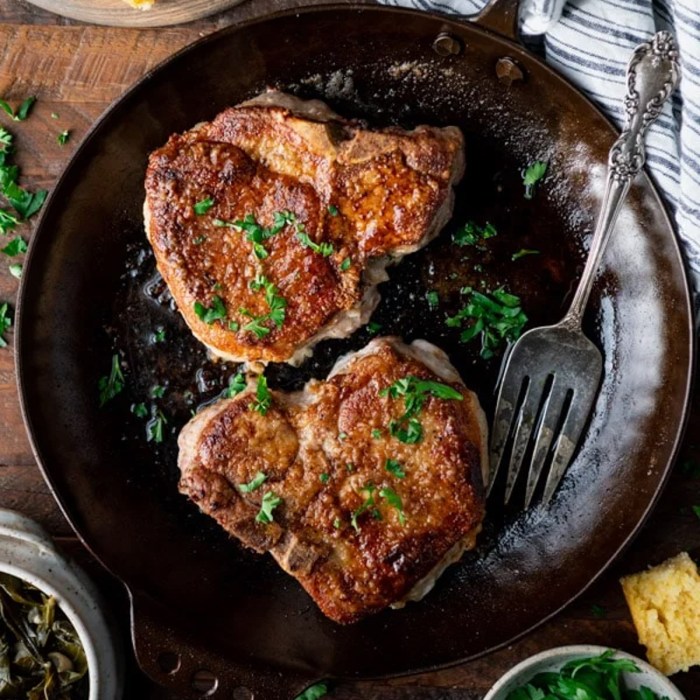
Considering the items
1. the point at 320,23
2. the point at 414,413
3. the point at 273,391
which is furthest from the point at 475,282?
the point at 320,23

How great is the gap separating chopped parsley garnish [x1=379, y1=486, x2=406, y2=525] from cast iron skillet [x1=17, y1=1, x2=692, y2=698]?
0.57m

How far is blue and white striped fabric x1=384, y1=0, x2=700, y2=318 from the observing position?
11.6 feet

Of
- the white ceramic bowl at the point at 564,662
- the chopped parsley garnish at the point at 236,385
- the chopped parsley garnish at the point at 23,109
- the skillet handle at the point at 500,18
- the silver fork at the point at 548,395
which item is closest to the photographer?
the skillet handle at the point at 500,18

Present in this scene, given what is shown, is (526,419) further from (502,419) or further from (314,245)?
(314,245)

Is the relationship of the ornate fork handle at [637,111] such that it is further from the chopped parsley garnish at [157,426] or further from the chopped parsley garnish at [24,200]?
the chopped parsley garnish at [24,200]

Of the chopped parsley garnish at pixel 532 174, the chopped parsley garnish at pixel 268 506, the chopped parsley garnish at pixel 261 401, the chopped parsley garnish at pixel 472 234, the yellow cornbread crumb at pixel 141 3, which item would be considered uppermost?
the chopped parsley garnish at pixel 532 174

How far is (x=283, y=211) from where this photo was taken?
3561mm

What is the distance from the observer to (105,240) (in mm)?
3957

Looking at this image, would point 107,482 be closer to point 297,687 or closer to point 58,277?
point 58,277

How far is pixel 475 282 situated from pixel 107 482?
1725 mm

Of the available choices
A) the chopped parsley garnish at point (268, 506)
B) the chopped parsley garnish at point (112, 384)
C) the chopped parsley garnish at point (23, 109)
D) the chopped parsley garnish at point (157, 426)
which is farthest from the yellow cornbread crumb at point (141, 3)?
the chopped parsley garnish at point (268, 506)

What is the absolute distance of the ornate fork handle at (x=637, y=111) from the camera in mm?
3523

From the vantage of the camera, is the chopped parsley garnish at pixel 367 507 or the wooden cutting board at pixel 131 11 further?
the wooden cutting board at pixel 131 11

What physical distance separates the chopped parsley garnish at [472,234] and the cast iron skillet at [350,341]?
38mm
